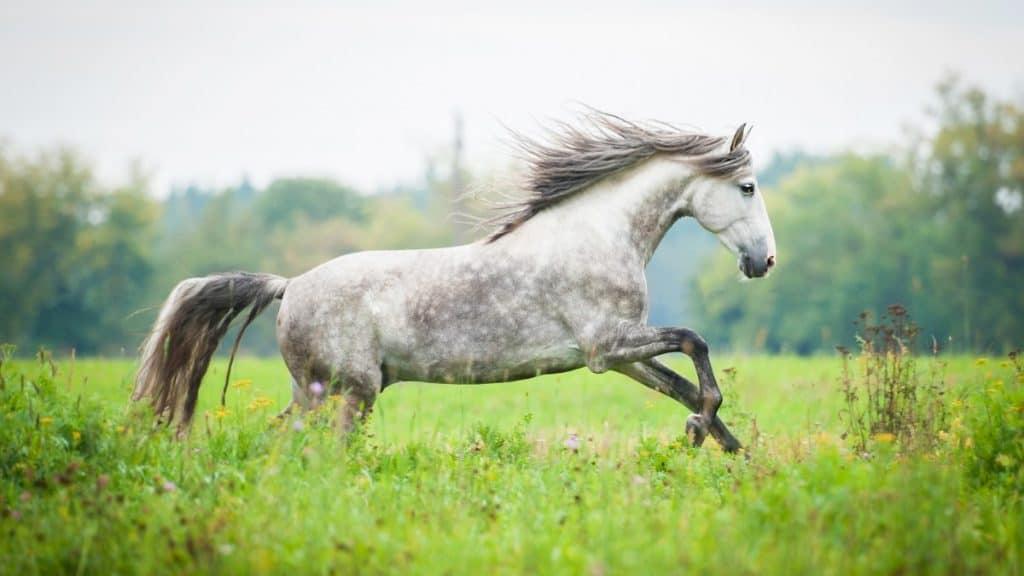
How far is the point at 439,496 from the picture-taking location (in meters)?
5.71

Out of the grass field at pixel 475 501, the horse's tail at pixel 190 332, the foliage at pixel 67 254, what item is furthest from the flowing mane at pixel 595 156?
the foliage at pixel 67 254

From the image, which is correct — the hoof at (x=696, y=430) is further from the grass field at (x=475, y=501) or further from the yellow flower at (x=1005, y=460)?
the yellow flower at (x=1005, y=460)

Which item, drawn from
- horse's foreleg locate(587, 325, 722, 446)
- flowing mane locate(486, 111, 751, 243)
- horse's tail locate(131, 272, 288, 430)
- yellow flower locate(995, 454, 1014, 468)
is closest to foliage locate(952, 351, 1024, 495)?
yellow flower locate(995, 454, 1014, 468)

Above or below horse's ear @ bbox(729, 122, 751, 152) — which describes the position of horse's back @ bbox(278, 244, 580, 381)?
below

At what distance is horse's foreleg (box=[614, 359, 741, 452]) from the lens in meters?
7.15

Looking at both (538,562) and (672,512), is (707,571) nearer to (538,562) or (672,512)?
(538,562)

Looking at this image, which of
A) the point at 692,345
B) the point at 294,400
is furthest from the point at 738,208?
the point at 294,400

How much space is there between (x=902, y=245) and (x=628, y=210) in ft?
174

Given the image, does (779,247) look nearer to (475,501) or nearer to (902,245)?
(902,245)

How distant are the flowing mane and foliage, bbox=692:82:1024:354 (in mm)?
34990

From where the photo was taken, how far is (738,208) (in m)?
7.53

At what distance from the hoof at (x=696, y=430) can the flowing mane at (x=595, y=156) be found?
185 centimetres

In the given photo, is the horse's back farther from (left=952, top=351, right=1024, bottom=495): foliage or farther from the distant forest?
the distant forest

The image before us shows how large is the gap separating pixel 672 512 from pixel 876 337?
11.6 ft
